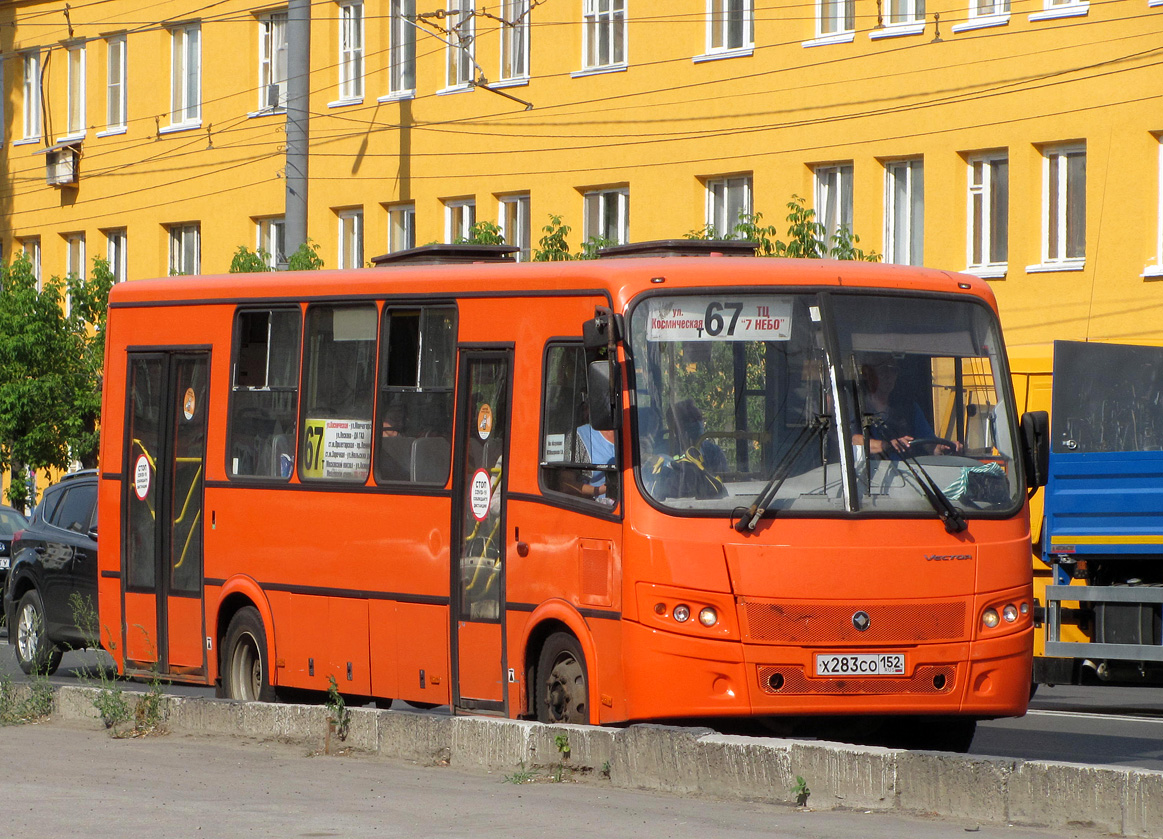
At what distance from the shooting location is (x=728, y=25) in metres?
32.5

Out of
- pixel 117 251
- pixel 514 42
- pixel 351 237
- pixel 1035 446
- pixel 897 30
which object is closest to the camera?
pixel 1035 446

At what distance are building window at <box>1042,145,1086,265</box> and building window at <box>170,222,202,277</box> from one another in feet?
63.7

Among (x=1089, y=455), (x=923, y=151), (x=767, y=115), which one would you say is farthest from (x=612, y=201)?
(x=1089, y=455)

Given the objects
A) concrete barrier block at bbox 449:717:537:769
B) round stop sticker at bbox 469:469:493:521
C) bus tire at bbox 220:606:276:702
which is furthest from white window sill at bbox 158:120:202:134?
concrete barrier block at bbox 449:717:537:769

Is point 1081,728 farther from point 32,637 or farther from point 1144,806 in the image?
point 32,637

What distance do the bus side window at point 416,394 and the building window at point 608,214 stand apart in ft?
67.6

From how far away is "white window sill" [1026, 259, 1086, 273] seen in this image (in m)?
28.1

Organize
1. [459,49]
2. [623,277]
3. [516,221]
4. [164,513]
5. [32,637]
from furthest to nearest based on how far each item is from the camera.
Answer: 1. [459,49]
2. [516,221]
3. [32,637]
4. [164,513]
5. [623,277]

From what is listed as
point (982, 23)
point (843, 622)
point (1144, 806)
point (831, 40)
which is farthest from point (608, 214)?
point (1144, 806)

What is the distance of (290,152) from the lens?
94.7 feet

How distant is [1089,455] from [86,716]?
23.6 feet

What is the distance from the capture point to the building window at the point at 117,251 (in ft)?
147

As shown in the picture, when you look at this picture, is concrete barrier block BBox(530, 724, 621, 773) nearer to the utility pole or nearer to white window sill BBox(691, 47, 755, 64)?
the utility pole

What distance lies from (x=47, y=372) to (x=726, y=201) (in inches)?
500
